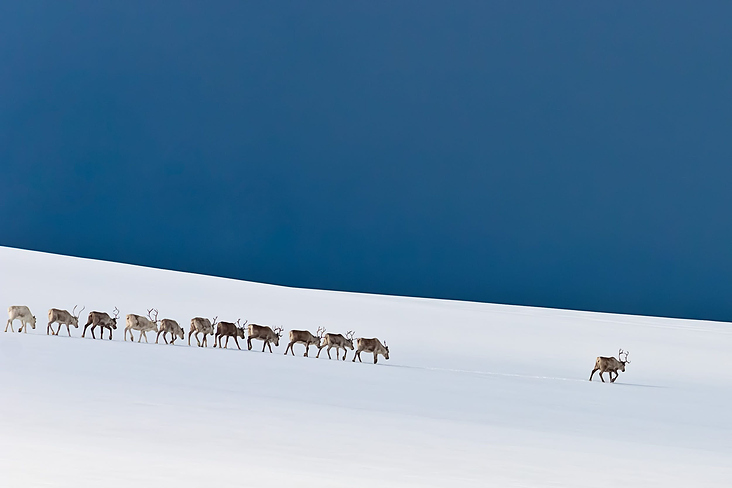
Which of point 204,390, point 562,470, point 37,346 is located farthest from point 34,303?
point 562,470

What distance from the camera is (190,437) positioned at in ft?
25.2

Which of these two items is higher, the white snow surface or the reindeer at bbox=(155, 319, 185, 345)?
the reindeer at bbox=(155, 319, 185, 345)

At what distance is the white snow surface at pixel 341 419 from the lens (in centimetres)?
662

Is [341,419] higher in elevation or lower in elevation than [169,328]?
lower

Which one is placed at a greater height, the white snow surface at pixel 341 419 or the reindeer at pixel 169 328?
the reindeer at pixel 169 328

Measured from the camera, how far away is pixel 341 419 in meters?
9.55

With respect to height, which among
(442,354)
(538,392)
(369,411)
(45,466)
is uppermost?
(442,354)

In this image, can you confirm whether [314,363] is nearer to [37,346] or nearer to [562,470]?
[37,346]

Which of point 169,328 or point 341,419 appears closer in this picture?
point 341,419

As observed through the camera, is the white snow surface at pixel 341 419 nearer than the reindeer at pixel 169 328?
Yes

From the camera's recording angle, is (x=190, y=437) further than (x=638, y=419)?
No

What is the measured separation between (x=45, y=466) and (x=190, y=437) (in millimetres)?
1922

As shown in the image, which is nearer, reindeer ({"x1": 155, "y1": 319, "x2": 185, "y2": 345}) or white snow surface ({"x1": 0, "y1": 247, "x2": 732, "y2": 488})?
white snow surface ({"x1": 0, "y1": 247, "x2": 732, "y2": 488})

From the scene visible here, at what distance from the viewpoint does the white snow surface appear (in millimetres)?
6621
